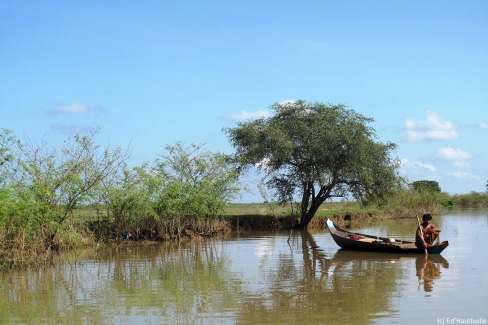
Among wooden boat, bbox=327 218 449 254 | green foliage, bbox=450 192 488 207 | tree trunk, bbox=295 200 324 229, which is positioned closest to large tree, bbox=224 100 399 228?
tree trunk, bbox=295 200 324 229

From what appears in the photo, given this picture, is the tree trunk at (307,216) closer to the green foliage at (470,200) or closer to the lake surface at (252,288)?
the lake surface at (252,288)

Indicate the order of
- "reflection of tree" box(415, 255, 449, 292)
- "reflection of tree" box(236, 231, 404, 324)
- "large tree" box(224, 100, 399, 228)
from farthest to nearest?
"large tree" box(224, 100, 399, 228) → "reflection of tree" box(415, 255, 449, 292) → "reflection of tree" box(236, 231, 404, 324)

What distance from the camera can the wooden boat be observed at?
59.6ft

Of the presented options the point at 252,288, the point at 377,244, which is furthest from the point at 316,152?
the point at 252,288

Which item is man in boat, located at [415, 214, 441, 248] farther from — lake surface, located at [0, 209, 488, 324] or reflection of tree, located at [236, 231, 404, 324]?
reflection of tree, located at [236, 231, 404, 324]

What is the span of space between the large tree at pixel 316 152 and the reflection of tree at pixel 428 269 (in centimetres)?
1229

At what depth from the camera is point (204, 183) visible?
2642 centimetres

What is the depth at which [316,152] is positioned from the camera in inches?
1197

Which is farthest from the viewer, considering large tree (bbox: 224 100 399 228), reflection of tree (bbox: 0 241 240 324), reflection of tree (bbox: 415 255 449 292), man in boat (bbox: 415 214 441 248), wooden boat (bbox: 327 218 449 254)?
large tree (bbox: 224 100 399 228)

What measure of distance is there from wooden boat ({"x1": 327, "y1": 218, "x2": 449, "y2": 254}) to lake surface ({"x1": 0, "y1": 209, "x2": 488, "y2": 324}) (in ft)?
0.85

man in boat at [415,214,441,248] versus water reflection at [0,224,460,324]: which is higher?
man in boat at [415,214,441,248]

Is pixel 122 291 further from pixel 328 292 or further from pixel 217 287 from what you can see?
pixel 328 292

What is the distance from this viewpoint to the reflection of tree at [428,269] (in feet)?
43.8

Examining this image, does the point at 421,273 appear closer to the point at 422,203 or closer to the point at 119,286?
the point at 119,286
